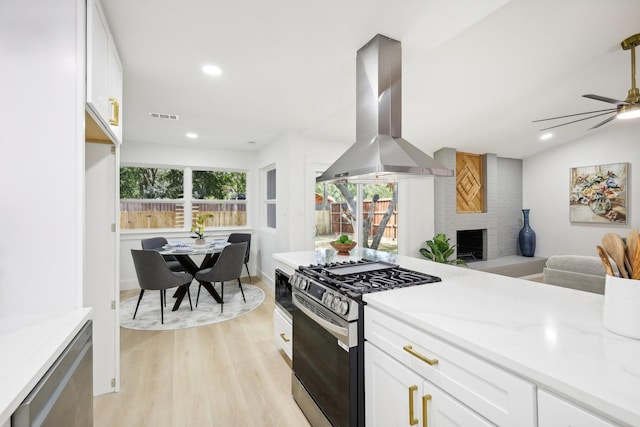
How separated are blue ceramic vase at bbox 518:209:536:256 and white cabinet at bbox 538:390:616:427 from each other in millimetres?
6420

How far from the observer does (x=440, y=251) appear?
489 centimetres

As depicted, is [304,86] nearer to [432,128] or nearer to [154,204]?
[432,128]

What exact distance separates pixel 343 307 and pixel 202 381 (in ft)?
5.01

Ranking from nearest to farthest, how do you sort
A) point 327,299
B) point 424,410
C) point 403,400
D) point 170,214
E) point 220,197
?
point 424,410, point 403,400, point 327,299, point 170,214, point 220,197

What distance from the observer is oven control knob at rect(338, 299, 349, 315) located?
1.37 metres

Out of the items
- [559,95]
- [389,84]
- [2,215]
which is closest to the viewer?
[2,215]

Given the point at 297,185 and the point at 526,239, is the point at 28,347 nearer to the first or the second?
the point at 297,185

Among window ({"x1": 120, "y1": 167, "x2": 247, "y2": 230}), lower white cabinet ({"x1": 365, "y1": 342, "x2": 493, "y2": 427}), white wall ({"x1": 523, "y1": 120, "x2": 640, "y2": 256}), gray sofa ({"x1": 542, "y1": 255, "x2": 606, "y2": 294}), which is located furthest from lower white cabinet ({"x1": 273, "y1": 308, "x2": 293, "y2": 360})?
white wall ({"x1": 523, "y1": 120, "x2": 640, "y2": 256})

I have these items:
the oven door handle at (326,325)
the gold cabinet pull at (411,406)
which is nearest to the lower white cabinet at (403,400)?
the gold cabinet pull at (411,406)

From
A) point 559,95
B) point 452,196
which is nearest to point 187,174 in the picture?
point 452,196

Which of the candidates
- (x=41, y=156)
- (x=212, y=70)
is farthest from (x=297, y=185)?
(x=41, y=156)

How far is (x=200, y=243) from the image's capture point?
393 centimetres

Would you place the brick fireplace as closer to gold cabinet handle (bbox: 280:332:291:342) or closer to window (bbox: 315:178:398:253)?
window (bbox: 315:178:398:253)

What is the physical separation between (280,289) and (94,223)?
4.62ft
